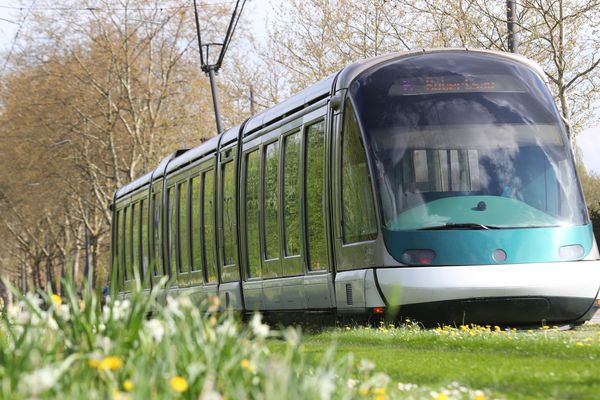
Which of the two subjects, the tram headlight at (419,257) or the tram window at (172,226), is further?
the tram window at (172,226)

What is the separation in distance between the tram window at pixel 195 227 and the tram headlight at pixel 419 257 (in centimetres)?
776

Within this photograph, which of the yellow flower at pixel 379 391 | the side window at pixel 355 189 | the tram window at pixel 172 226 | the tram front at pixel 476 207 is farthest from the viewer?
the tram window at pixel 172 226

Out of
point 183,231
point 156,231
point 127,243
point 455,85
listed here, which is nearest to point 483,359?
point 455,85

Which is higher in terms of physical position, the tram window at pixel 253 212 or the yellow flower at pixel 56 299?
the tram window at pixel 253 212

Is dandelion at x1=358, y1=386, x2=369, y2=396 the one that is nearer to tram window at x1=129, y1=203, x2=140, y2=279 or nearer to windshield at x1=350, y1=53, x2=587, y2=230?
windshield at x1=350, y1=53, x2=587, y2=230

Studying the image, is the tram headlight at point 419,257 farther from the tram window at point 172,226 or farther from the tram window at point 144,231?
the tram window at point 144,231

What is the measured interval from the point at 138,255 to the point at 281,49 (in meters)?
16.3

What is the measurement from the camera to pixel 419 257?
524 inches

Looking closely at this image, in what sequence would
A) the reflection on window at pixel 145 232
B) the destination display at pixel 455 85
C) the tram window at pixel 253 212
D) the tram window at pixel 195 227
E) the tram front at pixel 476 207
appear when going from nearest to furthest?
the tram front at pixel 476 207 → the destination display at pixel 455 85 → the tram window at pixel 253 212 → the tram window at pixel 195 227 → the reflection on window at pixel 145 232

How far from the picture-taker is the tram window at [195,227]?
20.7m

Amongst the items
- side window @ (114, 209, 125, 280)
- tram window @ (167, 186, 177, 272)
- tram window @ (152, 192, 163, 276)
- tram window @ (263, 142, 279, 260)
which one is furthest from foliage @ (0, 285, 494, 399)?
side window @ (114, 209, 125, 280)

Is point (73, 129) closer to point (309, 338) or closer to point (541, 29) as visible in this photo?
point (541, 29)

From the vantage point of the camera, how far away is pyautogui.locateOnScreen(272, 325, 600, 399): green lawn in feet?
24.3

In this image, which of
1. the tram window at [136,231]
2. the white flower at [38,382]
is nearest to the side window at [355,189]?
the white flower at [38,382]
